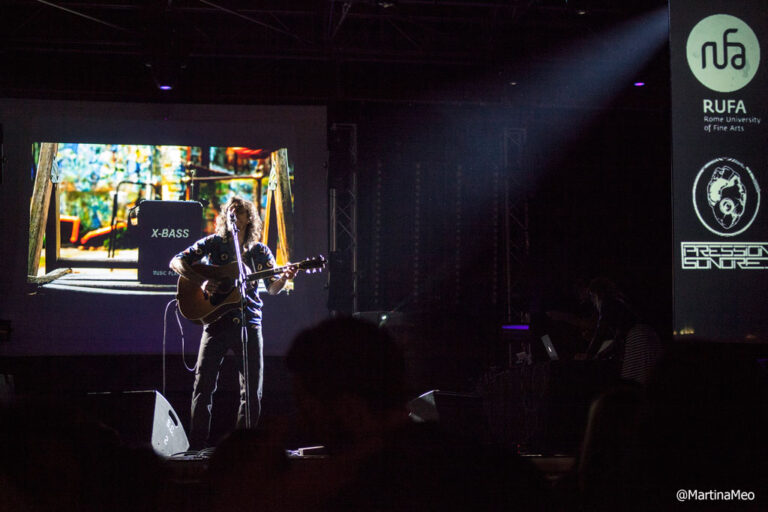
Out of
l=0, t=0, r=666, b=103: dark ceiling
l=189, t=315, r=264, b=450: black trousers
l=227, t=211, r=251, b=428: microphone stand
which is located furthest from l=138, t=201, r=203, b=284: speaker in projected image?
l=227, t=211, r=251, b=428: microphone stand

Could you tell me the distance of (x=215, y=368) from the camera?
4906mm

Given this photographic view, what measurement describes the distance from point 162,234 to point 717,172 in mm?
5176

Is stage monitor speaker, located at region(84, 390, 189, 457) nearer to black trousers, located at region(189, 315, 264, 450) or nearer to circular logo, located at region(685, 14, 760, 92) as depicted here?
black trousers, located at region(189, 315, 264, 450)

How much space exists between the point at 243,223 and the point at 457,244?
3.37m

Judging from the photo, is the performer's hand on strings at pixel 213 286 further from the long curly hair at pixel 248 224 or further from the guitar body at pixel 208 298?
the long curly hair at pixel 248 224

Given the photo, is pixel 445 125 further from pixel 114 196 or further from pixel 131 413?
pixel 131 413

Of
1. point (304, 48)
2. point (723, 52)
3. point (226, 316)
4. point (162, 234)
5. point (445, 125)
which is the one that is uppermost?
point (304, 48)

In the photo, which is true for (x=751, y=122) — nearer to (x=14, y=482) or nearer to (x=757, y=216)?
(x=757, y=216)

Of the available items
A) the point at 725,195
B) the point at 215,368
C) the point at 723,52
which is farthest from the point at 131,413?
the point at 723,52

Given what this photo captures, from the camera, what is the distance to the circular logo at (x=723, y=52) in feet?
11.8

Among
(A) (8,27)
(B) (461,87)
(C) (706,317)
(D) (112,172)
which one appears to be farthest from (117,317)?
(C) (706,317)

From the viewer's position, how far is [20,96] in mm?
7367

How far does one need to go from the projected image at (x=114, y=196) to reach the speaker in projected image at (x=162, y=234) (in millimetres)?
35

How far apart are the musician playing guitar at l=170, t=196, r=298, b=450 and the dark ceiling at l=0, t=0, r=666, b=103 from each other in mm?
2815
